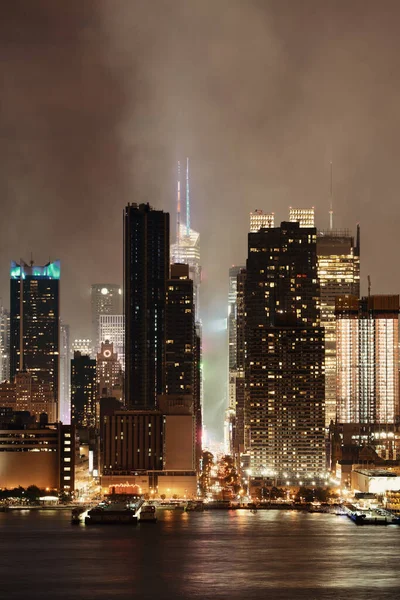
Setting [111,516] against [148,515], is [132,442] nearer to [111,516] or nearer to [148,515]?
[111,516]

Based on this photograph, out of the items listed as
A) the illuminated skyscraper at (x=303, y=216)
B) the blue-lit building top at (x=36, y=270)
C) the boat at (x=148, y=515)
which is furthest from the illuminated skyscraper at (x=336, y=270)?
the boat at (x=148, y=515)

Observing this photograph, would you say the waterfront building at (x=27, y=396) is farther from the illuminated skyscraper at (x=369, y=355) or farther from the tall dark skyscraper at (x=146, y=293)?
the illuminated skyscraper at (x=369, y=355)

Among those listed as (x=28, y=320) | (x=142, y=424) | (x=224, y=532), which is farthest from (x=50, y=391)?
(x=224, y=532)

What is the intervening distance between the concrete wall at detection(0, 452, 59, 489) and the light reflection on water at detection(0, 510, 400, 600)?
19293mm

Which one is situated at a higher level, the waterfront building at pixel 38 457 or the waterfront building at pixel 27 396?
the waterfront building at pixel 27 396

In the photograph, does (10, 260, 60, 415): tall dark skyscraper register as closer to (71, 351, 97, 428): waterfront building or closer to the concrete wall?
(71, 351, 97, 428): waterfront building

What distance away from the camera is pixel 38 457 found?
4473 inches

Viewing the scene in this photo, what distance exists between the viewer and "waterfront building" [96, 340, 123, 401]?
167 meters

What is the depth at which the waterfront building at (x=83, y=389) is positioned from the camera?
6388 inches

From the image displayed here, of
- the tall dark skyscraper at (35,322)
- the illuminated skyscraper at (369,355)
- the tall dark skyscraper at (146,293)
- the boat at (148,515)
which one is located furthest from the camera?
the tall dark skyscraper at (35,322)

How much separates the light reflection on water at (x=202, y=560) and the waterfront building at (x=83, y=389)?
2719 inches

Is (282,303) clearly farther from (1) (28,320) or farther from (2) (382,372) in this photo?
(1) (28,320)

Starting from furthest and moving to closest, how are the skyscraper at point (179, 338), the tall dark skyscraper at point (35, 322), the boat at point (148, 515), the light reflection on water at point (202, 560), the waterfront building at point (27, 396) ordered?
1. the tall dark skyscraper at point (35, 322)
2. the waterfront building at point (27, 396)
3. the skyscraper at point (179, 338)
4. the boat at point (148, 515)
5. the light reflection on water at point (202, 560)

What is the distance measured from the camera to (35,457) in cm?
11356
